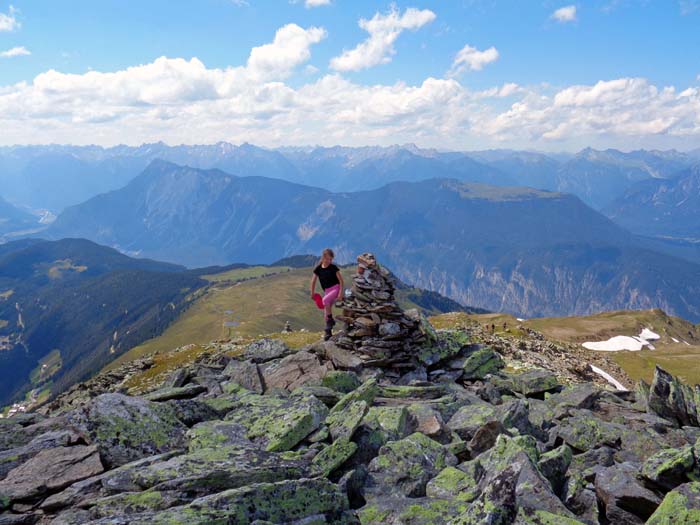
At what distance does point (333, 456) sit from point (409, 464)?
93.5 inches

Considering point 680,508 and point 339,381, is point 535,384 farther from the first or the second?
point 680,508

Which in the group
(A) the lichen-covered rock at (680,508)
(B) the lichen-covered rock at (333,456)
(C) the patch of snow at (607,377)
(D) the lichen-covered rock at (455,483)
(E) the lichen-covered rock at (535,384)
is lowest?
(C) the patch of snow at (607,377)

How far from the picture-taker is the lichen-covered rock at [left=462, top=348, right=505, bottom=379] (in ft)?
92.4

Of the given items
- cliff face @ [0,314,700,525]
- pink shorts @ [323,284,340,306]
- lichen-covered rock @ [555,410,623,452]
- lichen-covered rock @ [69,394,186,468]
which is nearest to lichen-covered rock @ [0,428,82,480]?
cliff face @ [0,314,700,525]

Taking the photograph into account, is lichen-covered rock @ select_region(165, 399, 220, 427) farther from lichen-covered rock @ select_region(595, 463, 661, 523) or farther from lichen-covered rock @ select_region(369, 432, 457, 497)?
lichen-covered rock @ select_region(595, 463, 661, 523)

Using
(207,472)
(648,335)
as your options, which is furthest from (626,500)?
(648,335)

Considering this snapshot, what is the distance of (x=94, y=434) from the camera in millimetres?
13797

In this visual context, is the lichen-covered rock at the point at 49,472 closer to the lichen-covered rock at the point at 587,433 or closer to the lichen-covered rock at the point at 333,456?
the lichen-covered rock at the point at 333,456

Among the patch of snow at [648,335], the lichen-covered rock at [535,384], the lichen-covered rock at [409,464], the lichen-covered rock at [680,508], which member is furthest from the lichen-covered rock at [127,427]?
the patch of snow at [648,335]

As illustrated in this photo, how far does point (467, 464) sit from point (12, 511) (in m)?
12.5

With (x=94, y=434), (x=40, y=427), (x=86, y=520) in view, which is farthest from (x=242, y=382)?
(x=86, y=520)

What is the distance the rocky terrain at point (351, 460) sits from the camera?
10.1m

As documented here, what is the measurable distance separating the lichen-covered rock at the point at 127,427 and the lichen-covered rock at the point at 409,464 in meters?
6.33

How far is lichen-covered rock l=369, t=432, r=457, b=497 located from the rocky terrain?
4cm
